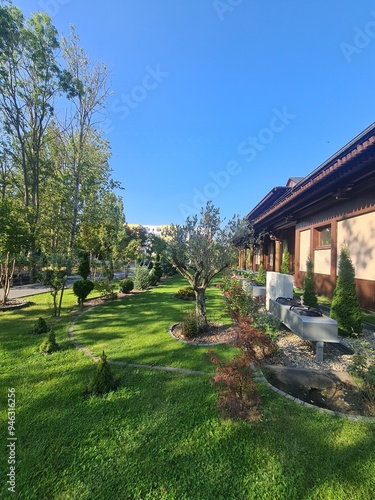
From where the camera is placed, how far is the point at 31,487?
1849 mm

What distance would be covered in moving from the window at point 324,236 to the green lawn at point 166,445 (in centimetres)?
852

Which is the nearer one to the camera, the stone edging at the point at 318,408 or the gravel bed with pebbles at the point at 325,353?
the stone edging at the point at 318,408

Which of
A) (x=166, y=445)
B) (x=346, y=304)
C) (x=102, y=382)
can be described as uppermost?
(x=346, y=304)

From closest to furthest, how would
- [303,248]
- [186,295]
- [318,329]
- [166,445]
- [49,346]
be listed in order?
[166,445] < [318,329] < [49,346] < [186,295] < [303,248]

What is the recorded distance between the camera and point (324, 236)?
32.4ft

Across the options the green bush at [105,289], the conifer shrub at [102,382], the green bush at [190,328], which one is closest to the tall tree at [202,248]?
the green bush at [190,328]

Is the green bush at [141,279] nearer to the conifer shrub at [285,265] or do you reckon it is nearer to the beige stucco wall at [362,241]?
the conifer shrub at [285,265]

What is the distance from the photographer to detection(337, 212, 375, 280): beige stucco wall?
680 cm

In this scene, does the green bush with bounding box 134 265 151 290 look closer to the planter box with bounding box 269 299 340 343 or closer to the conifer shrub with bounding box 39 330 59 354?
the conifer shrub with bounding box 39 330 59 354

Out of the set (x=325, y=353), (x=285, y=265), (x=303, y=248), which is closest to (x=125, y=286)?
(x=325, y=353)

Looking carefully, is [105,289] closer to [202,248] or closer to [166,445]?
[202,248]

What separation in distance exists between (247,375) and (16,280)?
1840cm

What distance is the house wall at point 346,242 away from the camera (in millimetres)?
6852

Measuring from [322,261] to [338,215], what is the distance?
2.24 metres
